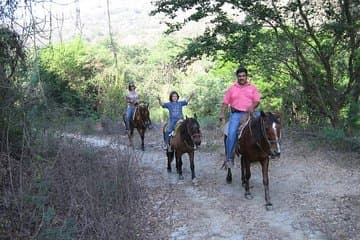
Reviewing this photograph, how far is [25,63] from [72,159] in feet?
5.17

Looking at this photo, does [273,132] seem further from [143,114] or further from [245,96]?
[143,114]

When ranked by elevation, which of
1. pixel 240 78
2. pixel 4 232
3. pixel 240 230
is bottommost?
pixel 240 230

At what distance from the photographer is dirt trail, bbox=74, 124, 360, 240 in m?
7.02

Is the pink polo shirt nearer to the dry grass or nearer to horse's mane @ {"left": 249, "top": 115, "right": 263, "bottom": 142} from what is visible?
horse's mane @ {"left": 249, "top": 115, "right": 263, "bottom": 142}

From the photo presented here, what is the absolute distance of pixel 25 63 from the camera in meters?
6.31

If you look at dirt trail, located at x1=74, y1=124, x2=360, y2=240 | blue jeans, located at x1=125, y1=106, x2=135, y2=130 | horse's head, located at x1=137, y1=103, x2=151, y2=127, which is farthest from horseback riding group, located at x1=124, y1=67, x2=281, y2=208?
blue jeans, located at x1=125, y1=106, x2=135, y2=130

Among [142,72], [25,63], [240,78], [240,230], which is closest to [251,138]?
[240,78]

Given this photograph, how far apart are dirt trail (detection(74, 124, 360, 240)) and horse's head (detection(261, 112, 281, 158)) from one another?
3.47 feet

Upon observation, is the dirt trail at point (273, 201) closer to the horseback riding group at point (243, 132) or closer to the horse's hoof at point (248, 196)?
the horse's hoof at point (248, 196)

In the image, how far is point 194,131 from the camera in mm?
9727

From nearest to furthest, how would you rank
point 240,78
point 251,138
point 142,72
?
point 251,138, point 240,78, point 142,72

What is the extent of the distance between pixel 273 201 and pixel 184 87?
21805 millimetres

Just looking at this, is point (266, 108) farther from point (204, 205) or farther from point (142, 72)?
point (142, 72)

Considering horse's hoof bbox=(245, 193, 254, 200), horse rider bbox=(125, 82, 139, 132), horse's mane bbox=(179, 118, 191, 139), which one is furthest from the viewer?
horse rider bbox=(125, 82, 139, 132)
